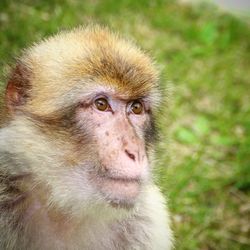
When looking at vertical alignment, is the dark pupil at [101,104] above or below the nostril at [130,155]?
above

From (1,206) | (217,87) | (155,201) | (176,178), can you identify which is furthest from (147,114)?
(217,87)

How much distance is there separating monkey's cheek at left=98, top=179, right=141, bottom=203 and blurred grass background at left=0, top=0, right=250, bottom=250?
65 cm

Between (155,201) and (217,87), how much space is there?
2.96 metres

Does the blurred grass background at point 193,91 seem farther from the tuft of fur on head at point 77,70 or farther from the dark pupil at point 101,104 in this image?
the dark pupil at point 101,104

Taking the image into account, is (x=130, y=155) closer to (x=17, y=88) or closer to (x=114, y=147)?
(x=114, y=147)

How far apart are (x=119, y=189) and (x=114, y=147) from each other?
203 mm

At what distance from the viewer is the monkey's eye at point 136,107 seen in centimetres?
348

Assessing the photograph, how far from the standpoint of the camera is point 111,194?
318 centimetres

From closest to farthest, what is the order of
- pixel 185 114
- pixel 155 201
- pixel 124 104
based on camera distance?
1. pixel 124 104
2. pixel 155 201
3. pixel 185 114

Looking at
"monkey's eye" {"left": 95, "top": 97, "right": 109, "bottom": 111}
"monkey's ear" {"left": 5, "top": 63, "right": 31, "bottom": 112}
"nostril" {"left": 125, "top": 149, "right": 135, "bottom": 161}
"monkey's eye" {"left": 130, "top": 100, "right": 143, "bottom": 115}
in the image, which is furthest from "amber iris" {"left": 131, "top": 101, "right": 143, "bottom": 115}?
"monkey's ear" {"left": 5, "top": 63, "right": 31, "bottom": 112}

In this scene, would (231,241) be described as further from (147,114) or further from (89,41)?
(89,41)

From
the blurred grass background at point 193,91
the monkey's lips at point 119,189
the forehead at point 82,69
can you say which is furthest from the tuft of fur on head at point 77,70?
the monkey's lips at point 119,189

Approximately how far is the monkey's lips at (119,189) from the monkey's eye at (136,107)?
1.49 feet

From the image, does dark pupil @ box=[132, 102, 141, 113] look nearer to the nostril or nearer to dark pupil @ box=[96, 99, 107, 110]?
dark pupil @ box=[96, 99, 107, 110]
